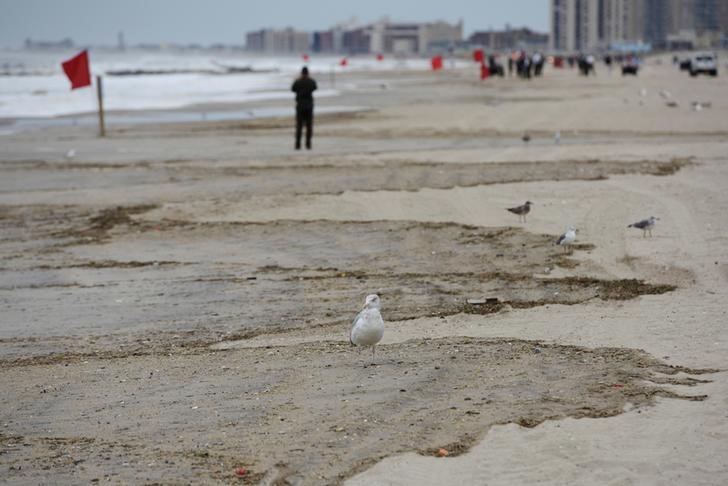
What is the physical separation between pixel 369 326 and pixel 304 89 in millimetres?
16006

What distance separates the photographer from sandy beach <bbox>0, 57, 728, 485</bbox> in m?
Result: 6.09

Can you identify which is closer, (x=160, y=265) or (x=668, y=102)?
(x=160, y=265)

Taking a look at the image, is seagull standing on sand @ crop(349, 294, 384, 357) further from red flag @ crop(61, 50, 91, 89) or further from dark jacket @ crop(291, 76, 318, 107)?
red flag @ crop(61, 50, 91, 89)

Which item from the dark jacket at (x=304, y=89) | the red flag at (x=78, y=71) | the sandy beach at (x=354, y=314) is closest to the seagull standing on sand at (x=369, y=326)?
the sandy beach at (x=354, y=314)

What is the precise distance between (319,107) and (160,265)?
98.0 feet

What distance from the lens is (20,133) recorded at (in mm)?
30625

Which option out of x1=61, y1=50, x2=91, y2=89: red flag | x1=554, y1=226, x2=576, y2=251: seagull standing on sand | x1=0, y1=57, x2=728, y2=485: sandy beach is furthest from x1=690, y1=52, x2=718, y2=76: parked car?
x1=554, y1=226, x2=576, y2=251: seagull standing on sand

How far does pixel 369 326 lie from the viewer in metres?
7.53

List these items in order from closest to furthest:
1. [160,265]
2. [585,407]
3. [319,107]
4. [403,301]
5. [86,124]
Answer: [585,407], [403,301], [160,265], [86,124], [319,107]

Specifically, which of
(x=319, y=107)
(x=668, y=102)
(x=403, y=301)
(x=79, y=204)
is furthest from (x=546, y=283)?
(x=319, y=107)

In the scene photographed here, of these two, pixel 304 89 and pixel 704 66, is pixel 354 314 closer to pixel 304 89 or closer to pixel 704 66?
pixel 304 89

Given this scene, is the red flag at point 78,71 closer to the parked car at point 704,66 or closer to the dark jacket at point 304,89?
the dark jacket at point 304,89

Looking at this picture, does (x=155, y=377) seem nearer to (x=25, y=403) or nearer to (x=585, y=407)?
(x=25, y=403)

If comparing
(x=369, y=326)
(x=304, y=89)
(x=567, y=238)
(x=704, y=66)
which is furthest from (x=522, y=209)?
(x=704, y=66)
